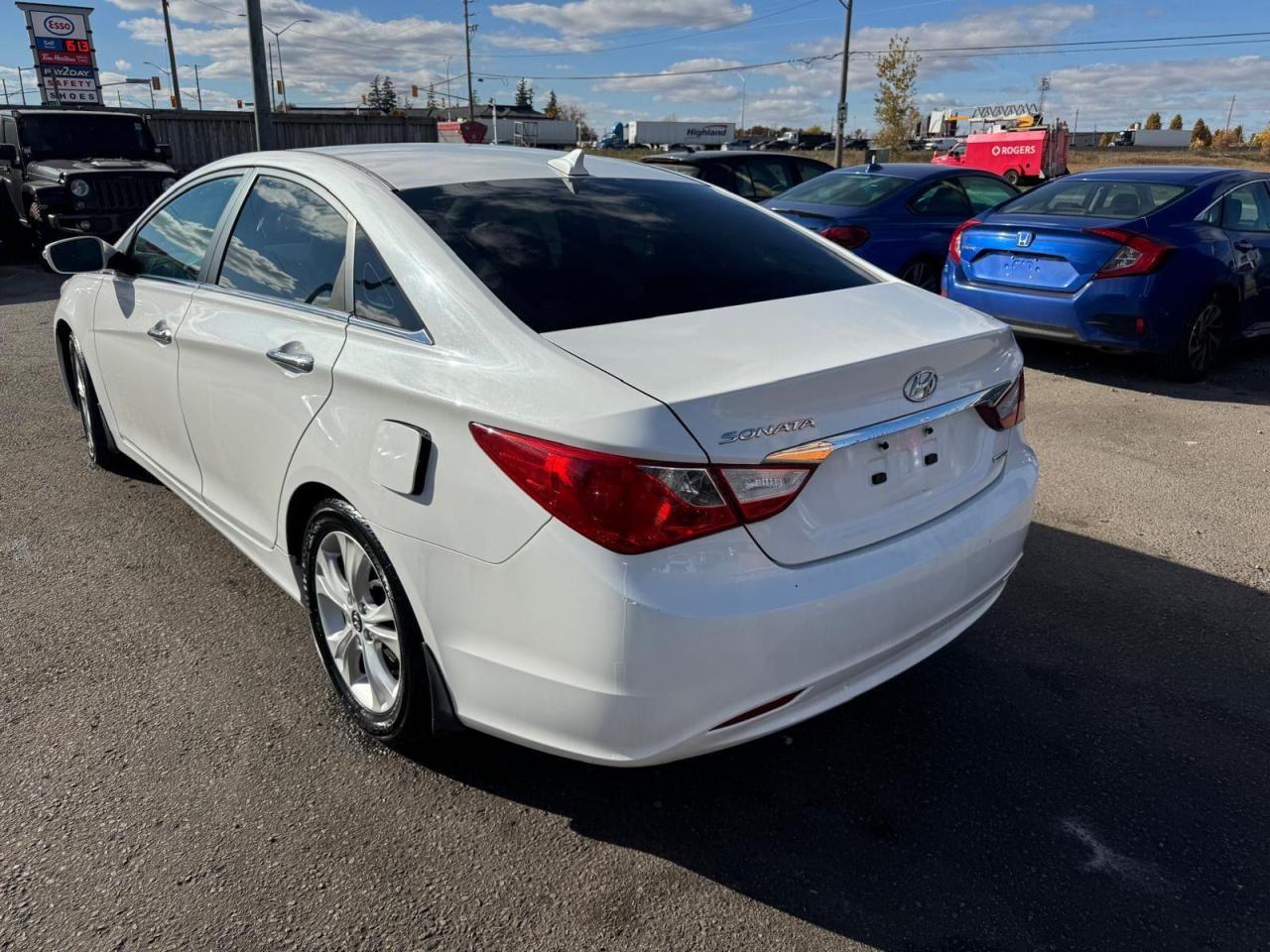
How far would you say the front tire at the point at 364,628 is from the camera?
2463 millimetres

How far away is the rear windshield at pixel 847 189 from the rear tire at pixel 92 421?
257 inches

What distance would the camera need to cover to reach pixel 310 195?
9.75ft

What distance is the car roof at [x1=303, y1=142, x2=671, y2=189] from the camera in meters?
2.89

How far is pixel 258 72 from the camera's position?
13.3 meters

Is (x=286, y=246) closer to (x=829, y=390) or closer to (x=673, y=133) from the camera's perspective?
(x=829, y=390)

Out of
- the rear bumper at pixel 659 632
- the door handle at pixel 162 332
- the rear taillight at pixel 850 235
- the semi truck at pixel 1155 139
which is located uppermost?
the semi truck at pixel 1155 139

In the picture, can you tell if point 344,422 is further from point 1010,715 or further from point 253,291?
point 1010,715

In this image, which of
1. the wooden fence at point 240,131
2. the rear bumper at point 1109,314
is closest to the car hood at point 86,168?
the wooden fence at point 240,131

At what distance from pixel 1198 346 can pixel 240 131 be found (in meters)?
26.3

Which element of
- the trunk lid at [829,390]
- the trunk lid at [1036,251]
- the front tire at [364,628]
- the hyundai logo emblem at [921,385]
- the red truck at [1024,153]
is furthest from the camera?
the red truck at [1024,153]

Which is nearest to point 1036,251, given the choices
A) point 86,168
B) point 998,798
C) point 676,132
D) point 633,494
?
point 998,798

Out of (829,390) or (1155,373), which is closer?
(829,390)

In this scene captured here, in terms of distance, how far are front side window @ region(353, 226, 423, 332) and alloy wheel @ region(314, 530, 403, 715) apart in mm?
601

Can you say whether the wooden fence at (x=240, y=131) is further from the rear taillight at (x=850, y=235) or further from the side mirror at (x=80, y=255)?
the side mirror at (x=80, y=255)
